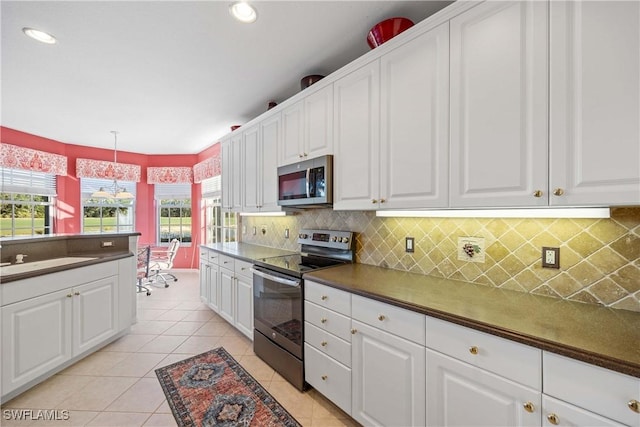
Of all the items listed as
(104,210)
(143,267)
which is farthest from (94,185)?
(143,267)

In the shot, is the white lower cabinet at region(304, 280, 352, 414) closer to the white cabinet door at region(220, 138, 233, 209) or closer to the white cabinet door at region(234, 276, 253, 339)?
the white cabinet door at region(234, 276, 253, 339)

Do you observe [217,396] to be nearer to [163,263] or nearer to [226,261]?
[226,261]

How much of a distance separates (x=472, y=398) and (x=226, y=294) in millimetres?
2530

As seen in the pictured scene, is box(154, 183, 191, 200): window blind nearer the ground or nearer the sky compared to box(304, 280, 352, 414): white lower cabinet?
nearer the sky

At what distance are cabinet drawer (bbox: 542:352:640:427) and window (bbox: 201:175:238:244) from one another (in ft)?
12.6

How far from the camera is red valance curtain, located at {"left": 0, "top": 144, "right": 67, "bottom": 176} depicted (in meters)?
3.85

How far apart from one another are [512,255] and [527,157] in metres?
0.58

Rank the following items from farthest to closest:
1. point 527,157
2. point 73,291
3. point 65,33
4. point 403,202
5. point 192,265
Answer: point 192,265, point 73,291, point 65,33, point 403,202, point 527,157

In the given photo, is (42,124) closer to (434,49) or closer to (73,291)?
(73,291)

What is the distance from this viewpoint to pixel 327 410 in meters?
1.76

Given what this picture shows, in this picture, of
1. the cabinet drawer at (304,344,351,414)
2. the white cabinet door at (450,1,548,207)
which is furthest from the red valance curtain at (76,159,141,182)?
the white cabinet door at (450,1,548,207)

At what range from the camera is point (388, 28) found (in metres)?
1.69

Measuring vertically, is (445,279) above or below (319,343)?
above

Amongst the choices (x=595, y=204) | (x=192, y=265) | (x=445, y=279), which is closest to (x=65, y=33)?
(x=445, y=279)
